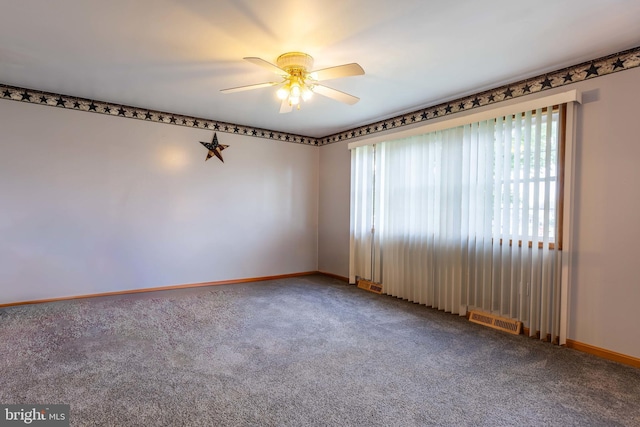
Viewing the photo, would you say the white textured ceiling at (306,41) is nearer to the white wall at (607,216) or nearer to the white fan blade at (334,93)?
the white fan blade at (334,93)

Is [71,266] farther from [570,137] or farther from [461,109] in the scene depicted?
[570,137]

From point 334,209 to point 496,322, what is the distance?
3.11 metres

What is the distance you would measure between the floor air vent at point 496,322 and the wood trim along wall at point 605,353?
42cm

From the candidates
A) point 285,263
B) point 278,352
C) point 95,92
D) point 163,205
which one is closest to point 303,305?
point 278,352

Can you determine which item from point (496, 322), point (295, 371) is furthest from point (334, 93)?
→ point (496, 322)

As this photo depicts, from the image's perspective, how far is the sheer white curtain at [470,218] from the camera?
304 cm

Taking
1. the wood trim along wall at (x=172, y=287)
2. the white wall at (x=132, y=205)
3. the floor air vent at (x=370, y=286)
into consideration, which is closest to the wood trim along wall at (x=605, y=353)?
the floor air vent at (x=370, y=286)

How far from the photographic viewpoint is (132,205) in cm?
449

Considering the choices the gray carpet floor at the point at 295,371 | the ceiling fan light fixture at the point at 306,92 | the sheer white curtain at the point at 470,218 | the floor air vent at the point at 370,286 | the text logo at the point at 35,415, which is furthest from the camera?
the floor air vent at the point at 370,286

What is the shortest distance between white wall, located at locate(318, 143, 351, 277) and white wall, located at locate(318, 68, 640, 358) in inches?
125

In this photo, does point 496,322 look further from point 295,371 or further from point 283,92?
point 283,92

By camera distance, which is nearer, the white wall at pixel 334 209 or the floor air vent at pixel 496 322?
the floor air vent at pixel 496 322

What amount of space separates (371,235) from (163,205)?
3.08 m

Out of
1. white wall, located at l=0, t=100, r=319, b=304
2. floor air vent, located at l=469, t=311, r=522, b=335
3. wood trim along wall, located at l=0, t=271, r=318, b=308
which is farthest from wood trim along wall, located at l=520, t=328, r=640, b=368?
white wall, located at l=0, t=100, r=319, b=304
